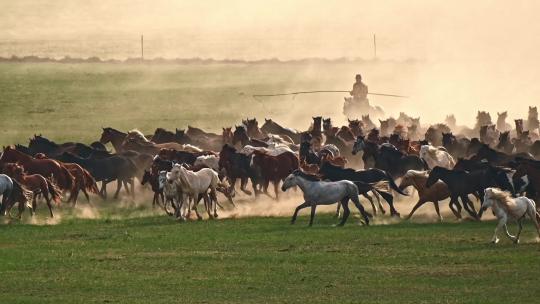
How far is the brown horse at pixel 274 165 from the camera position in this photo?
38.2 metres

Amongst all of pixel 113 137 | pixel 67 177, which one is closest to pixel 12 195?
pixel 67 177

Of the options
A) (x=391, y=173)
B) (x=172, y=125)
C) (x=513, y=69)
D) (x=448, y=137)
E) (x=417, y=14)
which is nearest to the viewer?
(x=391, y=173)

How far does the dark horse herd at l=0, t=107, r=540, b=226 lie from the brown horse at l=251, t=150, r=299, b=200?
0.08 ft

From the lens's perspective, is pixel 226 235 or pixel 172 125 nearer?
pixel 226 235

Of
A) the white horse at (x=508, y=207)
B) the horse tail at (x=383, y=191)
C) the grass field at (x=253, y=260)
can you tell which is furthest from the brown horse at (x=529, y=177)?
the white horse at (x=508, y=207)

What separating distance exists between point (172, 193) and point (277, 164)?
4.82 m

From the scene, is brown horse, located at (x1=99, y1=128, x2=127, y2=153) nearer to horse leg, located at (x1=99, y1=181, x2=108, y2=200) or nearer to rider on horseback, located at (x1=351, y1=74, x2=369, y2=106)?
horse leg, located at (x1=99, y1=181, x2=108, y2=200)

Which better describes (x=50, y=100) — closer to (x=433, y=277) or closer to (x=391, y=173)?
(x=391, y=173)

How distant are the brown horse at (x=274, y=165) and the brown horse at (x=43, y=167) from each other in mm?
4610

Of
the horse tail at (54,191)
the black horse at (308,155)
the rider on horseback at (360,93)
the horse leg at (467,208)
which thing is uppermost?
the rider on horseback at (360,93)

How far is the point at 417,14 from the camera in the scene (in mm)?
131750

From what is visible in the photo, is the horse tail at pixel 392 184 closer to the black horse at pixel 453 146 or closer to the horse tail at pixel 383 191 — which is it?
the horse tail at pixel 383 191

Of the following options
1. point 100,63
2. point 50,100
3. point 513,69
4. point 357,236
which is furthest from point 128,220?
point 100,63

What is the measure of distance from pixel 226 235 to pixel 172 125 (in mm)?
38585
